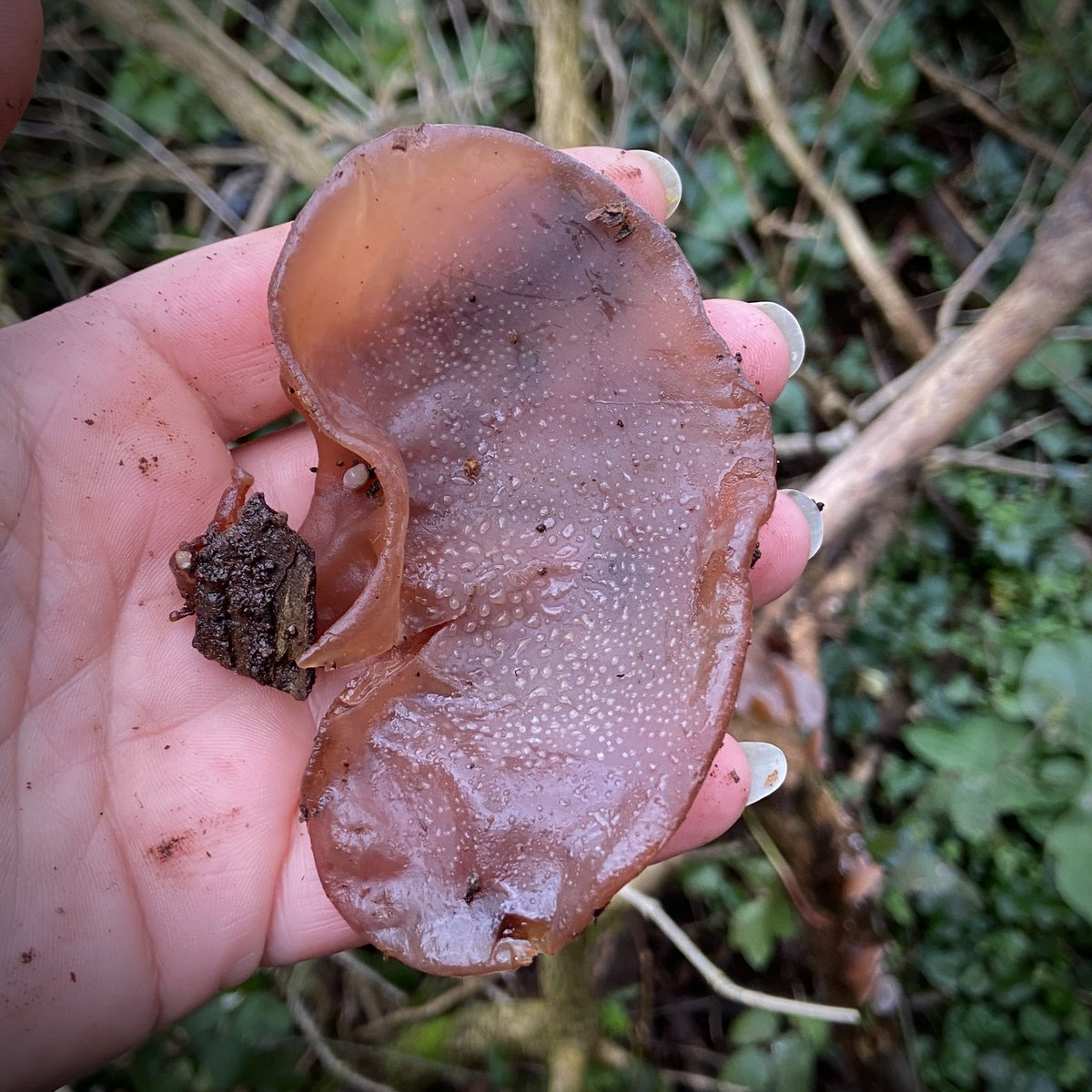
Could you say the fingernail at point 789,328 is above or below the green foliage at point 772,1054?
above

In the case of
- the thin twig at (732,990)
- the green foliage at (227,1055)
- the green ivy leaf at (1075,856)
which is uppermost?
the green foliage at (227,1055)

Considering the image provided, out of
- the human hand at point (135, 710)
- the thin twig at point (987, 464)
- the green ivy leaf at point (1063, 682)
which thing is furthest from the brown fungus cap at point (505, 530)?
the thin twig at point (987, 464)

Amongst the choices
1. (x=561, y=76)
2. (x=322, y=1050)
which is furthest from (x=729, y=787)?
(x=561, y=76)

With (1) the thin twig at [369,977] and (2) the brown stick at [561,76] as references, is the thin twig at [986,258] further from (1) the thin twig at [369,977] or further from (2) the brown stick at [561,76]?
(1) the thin twig at [369,977]

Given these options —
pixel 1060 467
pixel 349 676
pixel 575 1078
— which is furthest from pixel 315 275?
pixel 1060 467

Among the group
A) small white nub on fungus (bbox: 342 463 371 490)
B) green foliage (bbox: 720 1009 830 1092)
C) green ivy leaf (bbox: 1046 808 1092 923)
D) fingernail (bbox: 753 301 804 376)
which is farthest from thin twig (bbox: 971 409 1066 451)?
small white nub on fungus (bbox: 342 463 371 490)

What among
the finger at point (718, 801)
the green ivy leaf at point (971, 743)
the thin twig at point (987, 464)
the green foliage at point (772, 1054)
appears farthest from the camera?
the thin twig at point (987, 464)

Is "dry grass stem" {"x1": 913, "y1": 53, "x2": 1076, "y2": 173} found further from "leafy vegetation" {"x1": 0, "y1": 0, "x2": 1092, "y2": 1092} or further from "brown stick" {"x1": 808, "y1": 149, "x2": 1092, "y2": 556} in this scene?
"brown stick" {"x1": 808, "y1": 149, "x2": 1092, "y2": 556}

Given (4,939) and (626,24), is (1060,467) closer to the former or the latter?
(626,24)
